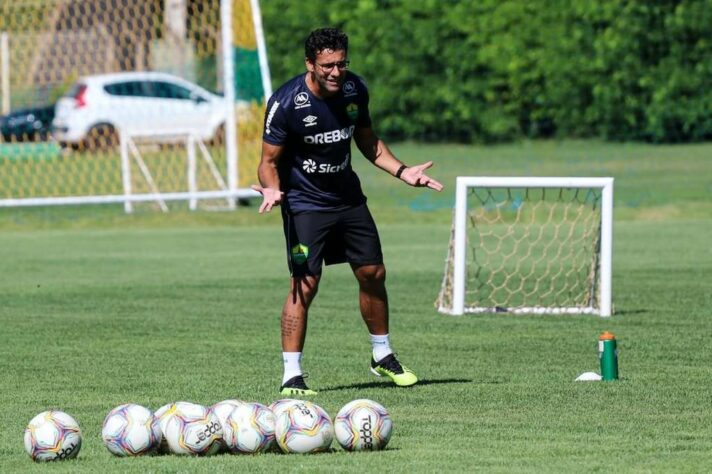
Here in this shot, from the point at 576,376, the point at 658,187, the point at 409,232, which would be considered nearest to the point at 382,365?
the point at 576,376

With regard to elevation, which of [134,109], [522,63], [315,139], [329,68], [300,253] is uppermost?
[522,63]

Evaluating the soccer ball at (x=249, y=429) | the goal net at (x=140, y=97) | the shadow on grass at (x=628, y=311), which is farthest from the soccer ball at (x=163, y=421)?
the goal net at (x=140, y=97)

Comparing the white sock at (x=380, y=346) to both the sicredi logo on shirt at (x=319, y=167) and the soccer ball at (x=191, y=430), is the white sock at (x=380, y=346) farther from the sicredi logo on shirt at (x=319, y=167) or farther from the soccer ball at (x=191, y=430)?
the soccer ball at (x=191, y=430)

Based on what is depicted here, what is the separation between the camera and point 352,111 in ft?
28.3

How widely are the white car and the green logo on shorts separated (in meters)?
13.3

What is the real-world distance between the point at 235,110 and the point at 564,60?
890 centimetres

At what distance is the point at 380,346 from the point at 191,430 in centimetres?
246

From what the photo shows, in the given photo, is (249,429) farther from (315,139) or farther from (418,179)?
(418,179)

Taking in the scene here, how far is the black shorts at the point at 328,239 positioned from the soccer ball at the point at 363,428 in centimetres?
202

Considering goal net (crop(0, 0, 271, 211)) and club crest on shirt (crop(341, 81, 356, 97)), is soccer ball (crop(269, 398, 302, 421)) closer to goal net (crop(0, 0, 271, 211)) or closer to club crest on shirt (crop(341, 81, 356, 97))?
club crest on shirt (crop(341, 81, 356, 97))

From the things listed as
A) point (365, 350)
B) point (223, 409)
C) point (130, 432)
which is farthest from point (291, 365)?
point (130, 432)

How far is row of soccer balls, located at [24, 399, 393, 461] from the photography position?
6.60m

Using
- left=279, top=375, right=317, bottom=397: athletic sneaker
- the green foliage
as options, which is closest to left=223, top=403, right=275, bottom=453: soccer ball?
left=279, top=375, right=317, bottom=397: athletic sneaker

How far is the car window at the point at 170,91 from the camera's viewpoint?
79.1ft
